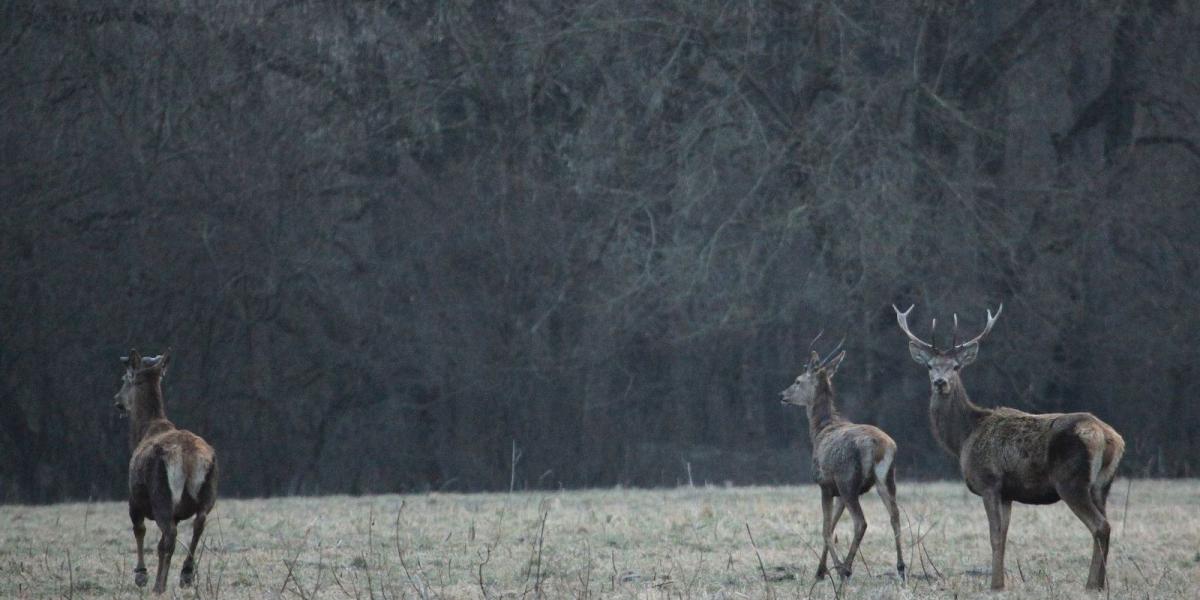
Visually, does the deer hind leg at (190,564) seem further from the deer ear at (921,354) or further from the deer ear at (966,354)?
the deer ear at (966,354)

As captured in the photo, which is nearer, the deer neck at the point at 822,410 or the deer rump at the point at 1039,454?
the deer rump at the point at 1039,454

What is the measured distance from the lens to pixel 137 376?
12055 mm

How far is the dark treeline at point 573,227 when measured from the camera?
23781 mm

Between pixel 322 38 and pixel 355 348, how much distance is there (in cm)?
483

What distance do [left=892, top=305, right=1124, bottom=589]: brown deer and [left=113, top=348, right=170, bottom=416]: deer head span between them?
5629 mm

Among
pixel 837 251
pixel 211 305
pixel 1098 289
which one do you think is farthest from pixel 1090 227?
pixel 211 305

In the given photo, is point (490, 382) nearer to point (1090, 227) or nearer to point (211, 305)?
point (211, 305)

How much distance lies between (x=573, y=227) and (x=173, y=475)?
15429 millimetres

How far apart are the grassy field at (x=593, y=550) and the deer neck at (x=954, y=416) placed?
80 cm

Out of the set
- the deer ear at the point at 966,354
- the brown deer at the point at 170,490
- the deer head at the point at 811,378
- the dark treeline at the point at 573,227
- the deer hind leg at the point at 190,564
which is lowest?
the deer hind leg at the point at 190,564

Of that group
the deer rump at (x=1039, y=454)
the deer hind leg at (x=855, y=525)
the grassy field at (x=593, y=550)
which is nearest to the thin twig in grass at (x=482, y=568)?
the grassy field at (x=593, y=550)

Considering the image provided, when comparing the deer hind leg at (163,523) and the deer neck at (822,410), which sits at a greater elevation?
the deer neck at (822,410)

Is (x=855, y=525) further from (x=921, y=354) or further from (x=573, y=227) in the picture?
(x=573, y=227)

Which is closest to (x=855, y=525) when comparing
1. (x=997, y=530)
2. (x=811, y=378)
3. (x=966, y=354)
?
(x=997, y=530)
